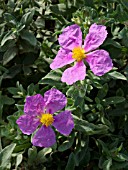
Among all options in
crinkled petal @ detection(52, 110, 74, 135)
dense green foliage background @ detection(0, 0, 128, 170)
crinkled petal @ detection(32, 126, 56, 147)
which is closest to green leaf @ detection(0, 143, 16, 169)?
dense green foliage background @ detection(0, 0, 128, 170)

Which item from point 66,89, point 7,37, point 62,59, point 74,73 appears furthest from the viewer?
point 7,37

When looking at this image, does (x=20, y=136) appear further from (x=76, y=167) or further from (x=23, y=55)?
(x=23, y=55)

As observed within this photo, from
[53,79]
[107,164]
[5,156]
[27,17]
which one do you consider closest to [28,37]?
[27,17]

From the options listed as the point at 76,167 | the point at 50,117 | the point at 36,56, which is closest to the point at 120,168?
the point at 76,167

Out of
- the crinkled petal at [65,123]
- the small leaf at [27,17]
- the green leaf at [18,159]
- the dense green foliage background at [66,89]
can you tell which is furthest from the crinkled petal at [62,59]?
the green leaf at [18,159]

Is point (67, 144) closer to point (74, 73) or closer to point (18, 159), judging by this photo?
point (18, 159)
